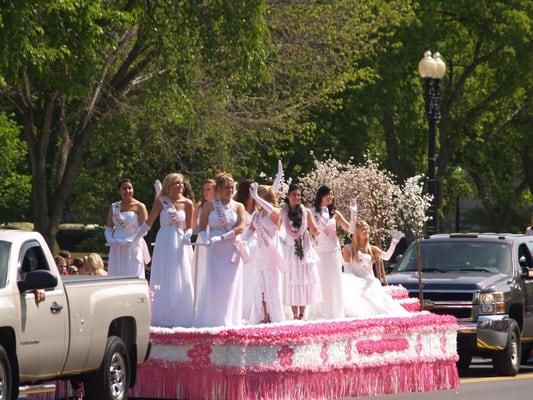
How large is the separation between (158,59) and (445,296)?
11.5 m

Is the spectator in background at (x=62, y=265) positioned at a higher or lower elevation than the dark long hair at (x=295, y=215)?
lower

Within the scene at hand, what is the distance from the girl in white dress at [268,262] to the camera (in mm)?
18078

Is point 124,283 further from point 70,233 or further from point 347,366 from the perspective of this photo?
point 70,233

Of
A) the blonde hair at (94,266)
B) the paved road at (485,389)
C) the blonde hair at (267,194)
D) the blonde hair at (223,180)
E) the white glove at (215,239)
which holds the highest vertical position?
the blonde hair at (223,180)

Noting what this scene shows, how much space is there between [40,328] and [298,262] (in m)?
5.92

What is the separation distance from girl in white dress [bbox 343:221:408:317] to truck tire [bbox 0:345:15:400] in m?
7.68

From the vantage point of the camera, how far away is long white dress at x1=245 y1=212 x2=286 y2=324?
18.1 m

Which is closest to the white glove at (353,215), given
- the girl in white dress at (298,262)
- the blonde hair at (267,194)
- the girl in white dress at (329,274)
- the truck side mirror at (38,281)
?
the girl in white dress at (329,274)

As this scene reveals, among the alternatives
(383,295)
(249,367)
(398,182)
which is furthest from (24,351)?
(398,182)

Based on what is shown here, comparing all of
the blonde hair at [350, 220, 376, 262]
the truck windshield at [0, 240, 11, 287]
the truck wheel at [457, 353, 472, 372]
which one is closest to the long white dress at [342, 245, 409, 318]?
the blonde hair at [350, 220, 376, 262]

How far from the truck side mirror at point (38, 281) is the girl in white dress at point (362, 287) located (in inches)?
294

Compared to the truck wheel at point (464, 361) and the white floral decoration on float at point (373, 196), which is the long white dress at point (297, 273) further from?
the white floral decoration on float at point (373, 196)

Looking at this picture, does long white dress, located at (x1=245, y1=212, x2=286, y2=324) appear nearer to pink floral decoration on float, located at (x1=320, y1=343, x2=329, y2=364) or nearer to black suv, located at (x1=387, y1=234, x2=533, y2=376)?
pink floral decoration on float, located at (x1=320, y1=343, x2=329, y2=364)

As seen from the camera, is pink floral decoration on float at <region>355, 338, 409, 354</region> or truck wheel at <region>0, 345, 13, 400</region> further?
pink floral decoration on float at <region>355, 338, 409, 354</region>
